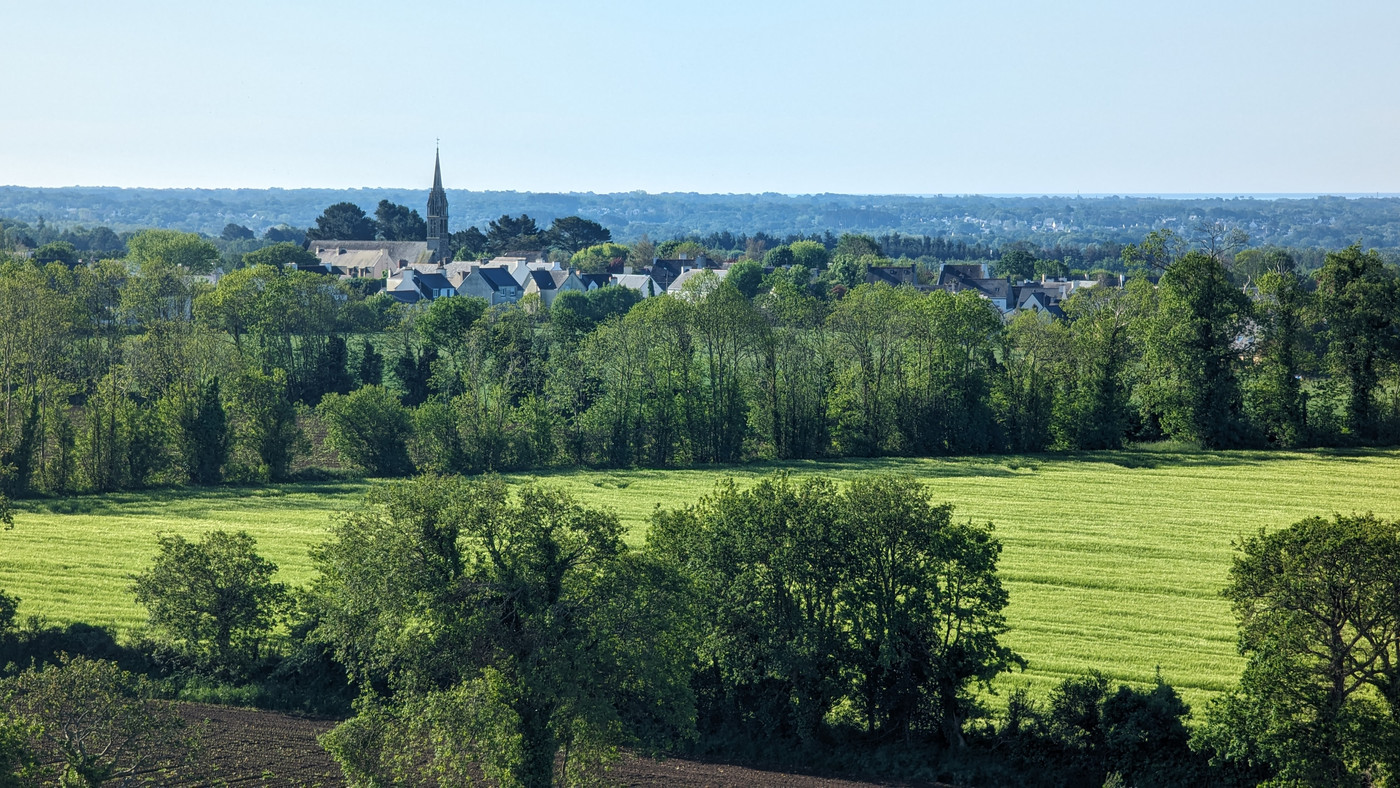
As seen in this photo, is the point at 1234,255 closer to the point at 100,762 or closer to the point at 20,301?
the point at 20,301

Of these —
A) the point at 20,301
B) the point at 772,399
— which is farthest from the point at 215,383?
the point at 772,399

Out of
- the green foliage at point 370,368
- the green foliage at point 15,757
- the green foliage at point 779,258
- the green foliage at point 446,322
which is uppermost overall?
the green foliage at point 779,258

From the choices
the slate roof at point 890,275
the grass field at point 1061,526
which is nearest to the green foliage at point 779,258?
the slate roof at point 890,275

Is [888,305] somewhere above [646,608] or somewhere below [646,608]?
above

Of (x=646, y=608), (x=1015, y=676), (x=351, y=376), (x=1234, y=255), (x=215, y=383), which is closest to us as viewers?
(x=646, y=608)

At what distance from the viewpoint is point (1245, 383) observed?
64125 millimetres

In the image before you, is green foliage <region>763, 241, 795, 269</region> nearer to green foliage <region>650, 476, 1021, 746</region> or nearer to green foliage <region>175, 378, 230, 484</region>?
green foliage <region>175, 378, 230, 484</region>

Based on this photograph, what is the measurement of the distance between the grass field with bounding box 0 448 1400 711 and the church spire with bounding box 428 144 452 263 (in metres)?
114

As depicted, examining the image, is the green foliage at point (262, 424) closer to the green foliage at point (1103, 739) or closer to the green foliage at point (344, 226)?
the green foliage at point (1103, 739)

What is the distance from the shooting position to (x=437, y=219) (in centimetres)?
16488

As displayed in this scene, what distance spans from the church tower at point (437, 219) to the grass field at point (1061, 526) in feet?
373

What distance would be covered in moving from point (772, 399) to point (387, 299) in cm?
5044

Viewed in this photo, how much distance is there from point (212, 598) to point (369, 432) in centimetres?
2815

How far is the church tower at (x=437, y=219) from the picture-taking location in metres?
163
